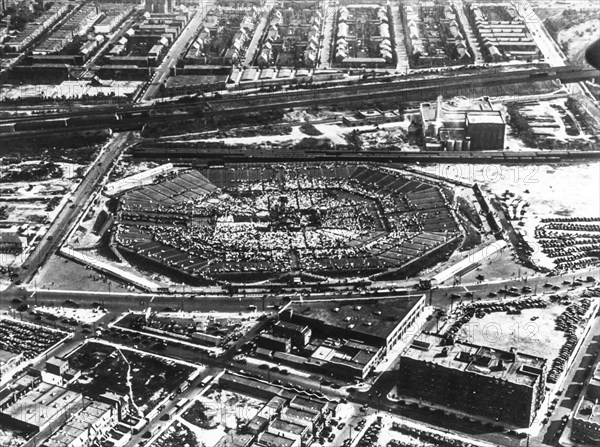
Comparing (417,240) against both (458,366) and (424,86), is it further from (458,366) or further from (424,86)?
(424,86)

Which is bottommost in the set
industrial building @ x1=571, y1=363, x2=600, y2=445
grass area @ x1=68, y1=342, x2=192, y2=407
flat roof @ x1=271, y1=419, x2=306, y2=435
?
grass area @ x1=68, y1=342, x2=192, y2=407

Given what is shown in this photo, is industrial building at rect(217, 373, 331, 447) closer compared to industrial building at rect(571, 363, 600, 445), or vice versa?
industrial building at rect(217, 373, 331, 447)

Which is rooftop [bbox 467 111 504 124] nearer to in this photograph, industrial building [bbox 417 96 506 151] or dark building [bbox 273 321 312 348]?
industrial building [bbox 417 96 506 151]

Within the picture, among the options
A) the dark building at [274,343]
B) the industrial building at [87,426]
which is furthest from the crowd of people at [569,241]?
the industrial building at [87,426]

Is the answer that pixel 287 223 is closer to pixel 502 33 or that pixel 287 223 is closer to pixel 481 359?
pixel 481 359

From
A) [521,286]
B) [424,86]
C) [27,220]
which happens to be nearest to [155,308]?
[27,220]

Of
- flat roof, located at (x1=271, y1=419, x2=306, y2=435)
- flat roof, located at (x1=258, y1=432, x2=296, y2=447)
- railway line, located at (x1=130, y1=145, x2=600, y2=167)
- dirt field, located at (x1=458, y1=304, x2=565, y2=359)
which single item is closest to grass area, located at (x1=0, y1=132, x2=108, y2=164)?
railway line, located at (x1=130, y1=145, x2=600, y2=167)
